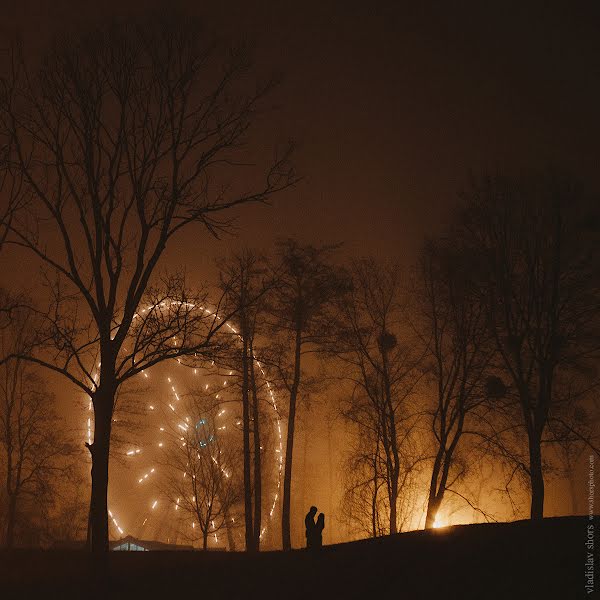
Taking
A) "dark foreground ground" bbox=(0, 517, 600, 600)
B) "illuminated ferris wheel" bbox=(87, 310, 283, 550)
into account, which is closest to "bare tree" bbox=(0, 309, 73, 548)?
"illuminated ferris wheel" bbox=(87, 310, 283, 550)

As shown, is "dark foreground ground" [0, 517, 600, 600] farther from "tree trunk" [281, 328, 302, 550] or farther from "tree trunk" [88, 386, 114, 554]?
"tree trunk" [281, 328, 302, 550]

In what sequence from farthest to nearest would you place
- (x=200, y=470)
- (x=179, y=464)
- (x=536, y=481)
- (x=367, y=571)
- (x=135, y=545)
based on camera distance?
1. (x=179, y=464)
2. (x=200, y=470)
3. (x=135, y=545)
4. (x=536, y=481)
5. (x=367, y=571)

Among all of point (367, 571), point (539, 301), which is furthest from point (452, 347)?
point (367, 571)

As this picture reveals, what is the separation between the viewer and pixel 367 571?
564 inches

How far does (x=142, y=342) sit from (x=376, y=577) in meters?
6.66

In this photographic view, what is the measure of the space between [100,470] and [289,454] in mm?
10523

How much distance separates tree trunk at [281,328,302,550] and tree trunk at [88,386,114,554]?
9937mm

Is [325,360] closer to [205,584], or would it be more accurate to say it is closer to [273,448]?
[273,448]

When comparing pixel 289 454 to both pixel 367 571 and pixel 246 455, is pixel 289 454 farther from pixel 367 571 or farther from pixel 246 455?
pixel 367 571

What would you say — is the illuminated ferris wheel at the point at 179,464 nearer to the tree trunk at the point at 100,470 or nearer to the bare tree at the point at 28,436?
the bare tree at the point at 28,436

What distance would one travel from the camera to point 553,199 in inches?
916

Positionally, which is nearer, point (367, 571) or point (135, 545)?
point (367, 571)

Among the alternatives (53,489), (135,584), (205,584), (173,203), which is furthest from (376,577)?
(53,489)

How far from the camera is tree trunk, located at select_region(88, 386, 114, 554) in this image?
14.3 meters
